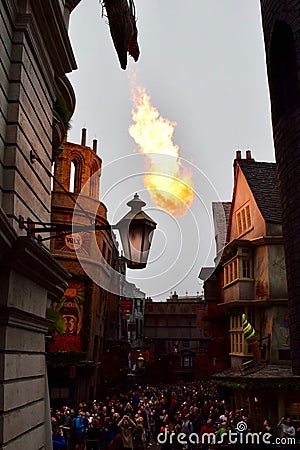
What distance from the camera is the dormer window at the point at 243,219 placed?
31844mm

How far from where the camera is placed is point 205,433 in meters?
17.1

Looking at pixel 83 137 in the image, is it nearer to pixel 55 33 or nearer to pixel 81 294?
pixel 81 294

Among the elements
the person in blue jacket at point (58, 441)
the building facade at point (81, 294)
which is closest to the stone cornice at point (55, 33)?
the person in blue jacket at point (58, 441)

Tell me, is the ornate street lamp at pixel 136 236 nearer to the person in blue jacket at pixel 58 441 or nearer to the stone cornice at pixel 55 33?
the stone cornice at pixel 55 33

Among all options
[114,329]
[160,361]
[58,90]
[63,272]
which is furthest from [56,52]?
[160,361]

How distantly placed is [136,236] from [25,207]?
2.04m

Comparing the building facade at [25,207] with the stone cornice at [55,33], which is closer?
the building facade at [25,207]

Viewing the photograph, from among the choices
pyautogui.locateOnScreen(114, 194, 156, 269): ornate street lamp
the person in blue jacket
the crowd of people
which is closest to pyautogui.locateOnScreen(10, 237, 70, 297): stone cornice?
pyautogui.locateOnScreen(114, 194, 156, 269): ornate street lamp

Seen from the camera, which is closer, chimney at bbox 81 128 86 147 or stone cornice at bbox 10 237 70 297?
stone cornice at bbox 10 237 70 297

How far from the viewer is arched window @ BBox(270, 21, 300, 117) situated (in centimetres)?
1294

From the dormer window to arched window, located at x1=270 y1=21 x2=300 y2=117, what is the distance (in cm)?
1799

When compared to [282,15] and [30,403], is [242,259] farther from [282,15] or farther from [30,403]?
[30,403]

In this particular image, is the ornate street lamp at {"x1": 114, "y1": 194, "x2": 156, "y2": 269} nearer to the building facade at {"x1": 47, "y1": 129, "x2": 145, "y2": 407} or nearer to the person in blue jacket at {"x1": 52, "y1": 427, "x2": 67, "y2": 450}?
the person in blue jacket at {"x1": 52, "y1": 427, "x2": 67, "y2": 450}

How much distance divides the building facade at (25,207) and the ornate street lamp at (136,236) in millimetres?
1102
